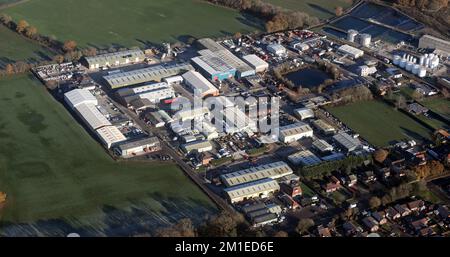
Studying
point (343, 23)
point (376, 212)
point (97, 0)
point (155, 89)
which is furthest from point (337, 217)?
point (97, 0)

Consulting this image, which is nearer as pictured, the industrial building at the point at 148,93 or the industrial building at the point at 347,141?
the industrial building at the point at 347,141

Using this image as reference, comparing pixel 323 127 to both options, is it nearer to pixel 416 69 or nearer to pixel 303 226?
pixel 303 226

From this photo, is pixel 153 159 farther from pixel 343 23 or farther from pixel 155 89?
pixel 343 23

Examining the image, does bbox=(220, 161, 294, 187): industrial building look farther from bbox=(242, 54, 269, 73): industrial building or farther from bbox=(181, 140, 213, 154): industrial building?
bbox=(242, 54, 269, 73): industrial building

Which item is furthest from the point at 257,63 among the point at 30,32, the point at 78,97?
the point at 30,32

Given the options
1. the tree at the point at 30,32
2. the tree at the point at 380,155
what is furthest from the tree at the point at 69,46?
the tree at the point at 380,155

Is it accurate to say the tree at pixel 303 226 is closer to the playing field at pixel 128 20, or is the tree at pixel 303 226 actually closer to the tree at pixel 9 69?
the tree at pixel 9 69

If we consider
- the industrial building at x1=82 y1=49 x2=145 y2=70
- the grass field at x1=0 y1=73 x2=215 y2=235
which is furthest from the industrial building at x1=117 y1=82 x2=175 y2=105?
the industrial building at x1=82 y1=49 x2=145 y2=70
